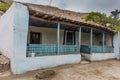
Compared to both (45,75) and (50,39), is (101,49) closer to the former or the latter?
(50,39)

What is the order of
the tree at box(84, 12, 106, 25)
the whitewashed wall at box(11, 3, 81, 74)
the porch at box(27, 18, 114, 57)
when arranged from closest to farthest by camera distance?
the whitewashed wall at box(11, 3, 81, 74) → the porch at box(27, 18, 114, 57) → the tree at box(84, 12, 106, 25)

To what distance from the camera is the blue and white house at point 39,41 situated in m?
8.11

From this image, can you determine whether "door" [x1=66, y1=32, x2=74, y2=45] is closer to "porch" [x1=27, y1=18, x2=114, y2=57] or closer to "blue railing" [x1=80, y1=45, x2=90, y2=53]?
"porch" [x1=27, y1=18, x2=114, y2=57]

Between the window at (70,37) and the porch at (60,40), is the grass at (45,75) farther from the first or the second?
the window at (70,37)

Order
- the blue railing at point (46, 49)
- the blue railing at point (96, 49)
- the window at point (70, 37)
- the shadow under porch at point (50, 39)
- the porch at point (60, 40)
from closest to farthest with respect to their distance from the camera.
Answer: the blue railing at point (46, 49)
the shadow under porch at point (50, 39)
the porch at point (60, 40)
the blue railing at point (96, 49)
the window at point (70, 37)

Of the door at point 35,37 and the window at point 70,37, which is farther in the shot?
the window at point 70,37

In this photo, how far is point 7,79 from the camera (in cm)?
734

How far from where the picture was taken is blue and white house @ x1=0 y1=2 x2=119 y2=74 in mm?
8108

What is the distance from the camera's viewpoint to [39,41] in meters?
13.4

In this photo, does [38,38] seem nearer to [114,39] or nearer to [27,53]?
[27,53]

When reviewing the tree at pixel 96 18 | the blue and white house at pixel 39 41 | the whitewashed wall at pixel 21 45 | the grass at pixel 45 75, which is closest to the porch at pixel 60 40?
the blue and white house at pixel 39 41

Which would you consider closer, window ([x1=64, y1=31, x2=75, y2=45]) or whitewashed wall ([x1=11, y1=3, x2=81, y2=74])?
whitewashed wall ([x1=11, y1=3, x2=81, y2=74])

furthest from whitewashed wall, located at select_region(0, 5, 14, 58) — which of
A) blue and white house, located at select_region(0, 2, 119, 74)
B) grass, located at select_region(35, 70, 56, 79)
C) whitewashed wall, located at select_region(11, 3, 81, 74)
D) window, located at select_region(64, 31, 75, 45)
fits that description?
window, located at select_region(64, 31, 75, 45)

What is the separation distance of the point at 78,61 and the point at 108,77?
3.44 meters
